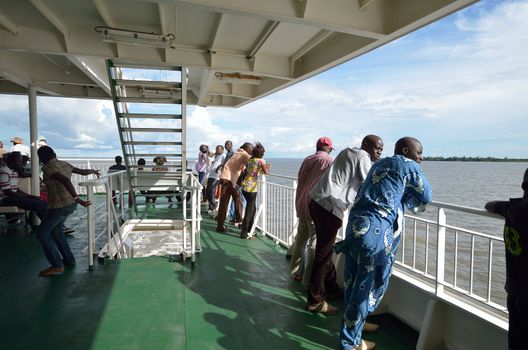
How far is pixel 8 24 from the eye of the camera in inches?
163

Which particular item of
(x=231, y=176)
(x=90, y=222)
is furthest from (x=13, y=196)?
(x=231, y=176)

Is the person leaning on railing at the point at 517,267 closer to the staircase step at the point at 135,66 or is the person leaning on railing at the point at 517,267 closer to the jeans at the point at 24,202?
the staircase step at the point at 135,66

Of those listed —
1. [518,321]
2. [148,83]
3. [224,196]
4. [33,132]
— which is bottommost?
[518,321]

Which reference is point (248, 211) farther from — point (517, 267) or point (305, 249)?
point (517, 267)

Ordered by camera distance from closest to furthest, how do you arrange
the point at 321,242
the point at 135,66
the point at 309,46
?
the point at 321,242 → the point at 309,46 → the point at 135,66

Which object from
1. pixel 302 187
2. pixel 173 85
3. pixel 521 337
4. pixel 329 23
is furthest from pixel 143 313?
pixel 173 85

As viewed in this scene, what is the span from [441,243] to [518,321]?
1058 millimetres

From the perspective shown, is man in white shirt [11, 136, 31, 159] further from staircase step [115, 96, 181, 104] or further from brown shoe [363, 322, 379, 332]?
brown shoe [363, 322, 379, 332]

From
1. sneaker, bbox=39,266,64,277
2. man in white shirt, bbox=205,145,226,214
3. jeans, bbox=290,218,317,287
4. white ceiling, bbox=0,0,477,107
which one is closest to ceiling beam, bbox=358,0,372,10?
white ceiling, bbox=0,0,477,107

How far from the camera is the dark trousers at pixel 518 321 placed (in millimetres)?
1589

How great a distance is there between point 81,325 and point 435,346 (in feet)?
9.18

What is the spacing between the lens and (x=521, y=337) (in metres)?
1.62

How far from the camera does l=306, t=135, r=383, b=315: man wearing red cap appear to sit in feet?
9.17

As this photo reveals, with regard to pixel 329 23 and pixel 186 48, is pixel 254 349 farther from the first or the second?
pixel 186 48
